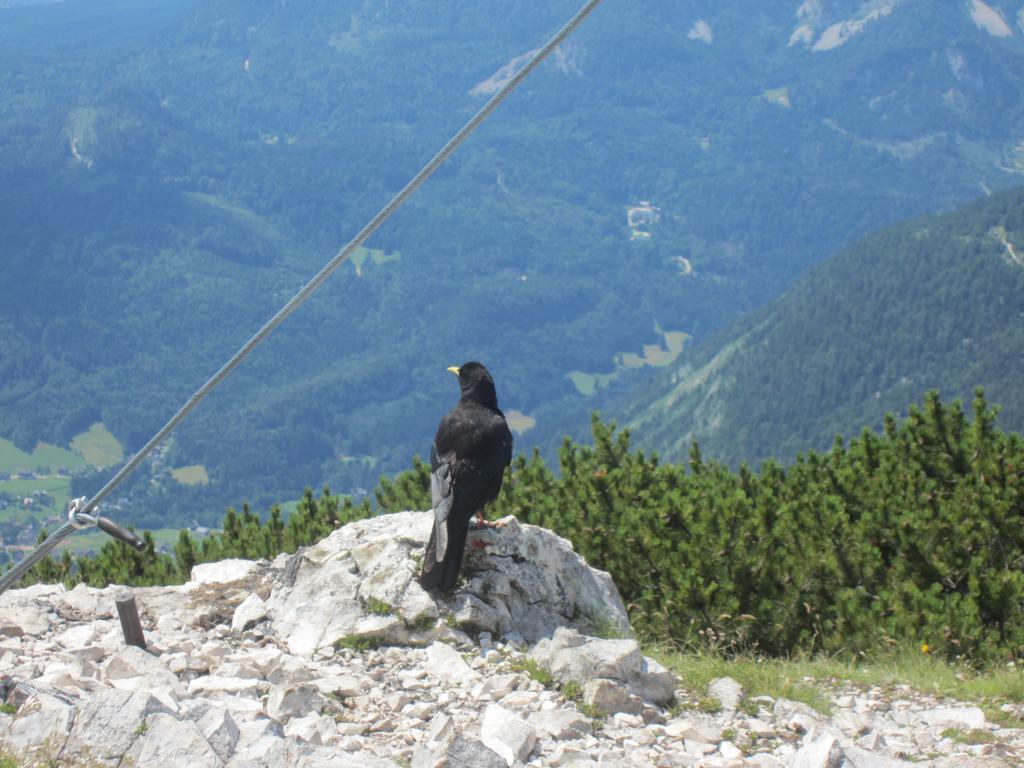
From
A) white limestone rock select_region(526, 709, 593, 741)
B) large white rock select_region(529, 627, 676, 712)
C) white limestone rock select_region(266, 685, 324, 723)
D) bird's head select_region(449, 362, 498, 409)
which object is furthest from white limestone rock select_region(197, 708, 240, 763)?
bird's head select_region(449, 362, 498, 409)

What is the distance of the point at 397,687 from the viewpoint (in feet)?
31.0

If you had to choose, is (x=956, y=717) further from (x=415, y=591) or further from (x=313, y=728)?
(x=313, y=728)

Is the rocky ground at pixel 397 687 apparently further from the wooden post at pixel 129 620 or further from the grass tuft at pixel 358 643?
the wooden post at pixel 129 620

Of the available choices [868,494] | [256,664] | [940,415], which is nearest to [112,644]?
[256,664]

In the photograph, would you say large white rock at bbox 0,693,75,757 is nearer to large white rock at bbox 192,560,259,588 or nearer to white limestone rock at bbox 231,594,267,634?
white limestone rock at bbox 231,594,267,634

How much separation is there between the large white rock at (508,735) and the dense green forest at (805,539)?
16.1ft

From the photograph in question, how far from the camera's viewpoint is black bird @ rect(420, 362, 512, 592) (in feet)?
35.3

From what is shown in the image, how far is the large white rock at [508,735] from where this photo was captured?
8047 mm

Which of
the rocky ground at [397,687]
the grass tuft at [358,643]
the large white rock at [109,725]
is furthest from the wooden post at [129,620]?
the large white rock at [109,725]

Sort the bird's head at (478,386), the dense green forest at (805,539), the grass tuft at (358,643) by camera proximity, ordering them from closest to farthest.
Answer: the grass tuft at (358,643) < the bird's head at (478,386) < the dense green forest at (805,539)

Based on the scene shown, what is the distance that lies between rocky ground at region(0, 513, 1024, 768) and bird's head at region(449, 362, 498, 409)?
1.31 meters

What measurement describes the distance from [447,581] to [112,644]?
9.44 feet

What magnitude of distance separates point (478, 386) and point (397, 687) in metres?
3.45

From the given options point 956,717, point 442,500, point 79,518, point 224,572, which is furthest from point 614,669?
point 224,572
